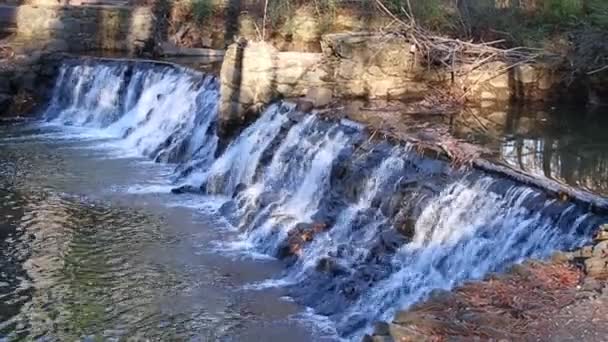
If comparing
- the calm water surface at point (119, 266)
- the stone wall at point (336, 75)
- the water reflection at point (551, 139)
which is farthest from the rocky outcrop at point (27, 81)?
the water reflection at point (551, 139)

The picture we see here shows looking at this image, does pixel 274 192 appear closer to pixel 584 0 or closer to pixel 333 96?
pixel 333 96

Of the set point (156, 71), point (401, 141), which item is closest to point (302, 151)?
point (401, 141)

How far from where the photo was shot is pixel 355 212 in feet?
34.2

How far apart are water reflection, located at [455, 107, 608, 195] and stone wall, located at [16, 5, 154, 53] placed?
35.5 feet

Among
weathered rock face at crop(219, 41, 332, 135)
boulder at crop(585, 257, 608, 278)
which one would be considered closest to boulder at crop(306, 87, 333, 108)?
weathered rock face at crop(219, 41, 332, 135)

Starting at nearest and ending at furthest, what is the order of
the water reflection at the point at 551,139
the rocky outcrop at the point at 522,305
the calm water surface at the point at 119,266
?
the rocky outcrop at the point at 522,305 < the calm water surface at the point at 119,266 < the water reflection at the point at 551,139

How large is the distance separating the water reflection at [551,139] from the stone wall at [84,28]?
10.8 metres

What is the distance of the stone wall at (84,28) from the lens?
21.2 m

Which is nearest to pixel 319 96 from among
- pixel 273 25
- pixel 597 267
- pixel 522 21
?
pixel 522 21

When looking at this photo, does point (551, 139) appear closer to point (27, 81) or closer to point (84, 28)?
point (27, 81)

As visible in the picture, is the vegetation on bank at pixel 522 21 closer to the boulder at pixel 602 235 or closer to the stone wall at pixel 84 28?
the stone wall at pixel 84 28

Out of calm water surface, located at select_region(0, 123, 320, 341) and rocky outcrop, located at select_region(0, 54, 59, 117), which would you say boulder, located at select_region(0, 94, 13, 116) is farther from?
calm water surface, located at select_region(0, 123, 320, 341)

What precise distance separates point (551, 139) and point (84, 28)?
13255mm

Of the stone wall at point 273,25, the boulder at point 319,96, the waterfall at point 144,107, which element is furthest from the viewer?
the stone wall at point 273,25
